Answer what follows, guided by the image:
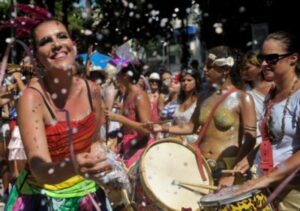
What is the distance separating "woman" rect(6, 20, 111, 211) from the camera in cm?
327

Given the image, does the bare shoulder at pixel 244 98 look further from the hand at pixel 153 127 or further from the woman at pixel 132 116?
the woman at pixel 132 116

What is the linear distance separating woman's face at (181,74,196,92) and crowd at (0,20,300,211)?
13 mm

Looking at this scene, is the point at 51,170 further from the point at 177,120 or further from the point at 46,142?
the point at 177,120

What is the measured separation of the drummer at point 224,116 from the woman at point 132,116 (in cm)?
80

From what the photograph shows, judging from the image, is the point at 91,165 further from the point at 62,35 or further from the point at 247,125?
the point at 247,125

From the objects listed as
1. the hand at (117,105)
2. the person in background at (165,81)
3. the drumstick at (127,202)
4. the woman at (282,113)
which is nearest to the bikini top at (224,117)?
the drumstick at (127,202)

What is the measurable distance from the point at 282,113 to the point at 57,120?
1240 millimetres

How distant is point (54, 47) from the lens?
11.1 ft

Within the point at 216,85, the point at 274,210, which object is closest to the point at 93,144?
the point at 274,210

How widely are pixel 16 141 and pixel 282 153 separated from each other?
177 inches

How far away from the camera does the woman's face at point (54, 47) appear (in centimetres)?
339

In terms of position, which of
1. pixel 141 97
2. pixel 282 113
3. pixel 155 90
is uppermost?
pixel 282 113

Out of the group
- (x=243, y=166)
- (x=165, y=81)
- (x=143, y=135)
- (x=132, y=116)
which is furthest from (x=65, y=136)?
(x=165, y=81)

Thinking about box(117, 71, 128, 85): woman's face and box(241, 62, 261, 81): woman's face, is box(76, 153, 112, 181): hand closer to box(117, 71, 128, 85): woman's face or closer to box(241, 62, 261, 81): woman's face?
box(241, 62, 261, 81): woman's face
